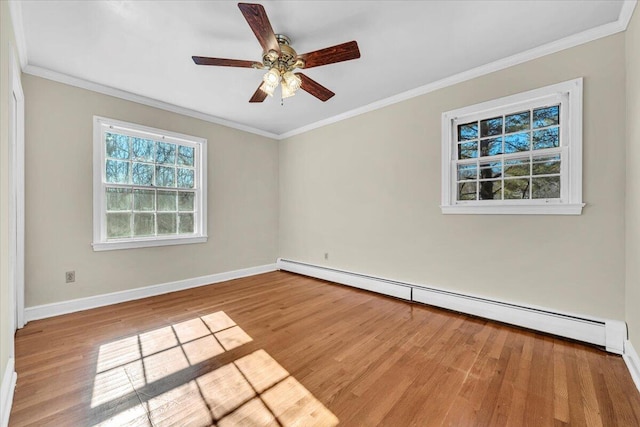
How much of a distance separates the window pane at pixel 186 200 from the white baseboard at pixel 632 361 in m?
4.72

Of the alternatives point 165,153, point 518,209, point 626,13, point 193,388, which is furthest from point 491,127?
point 165,153

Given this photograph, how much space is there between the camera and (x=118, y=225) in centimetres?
324

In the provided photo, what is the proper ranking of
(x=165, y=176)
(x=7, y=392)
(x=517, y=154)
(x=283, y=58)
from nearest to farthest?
(x=7, y=392) < (x=283, y=58) < (x=517, y=154) < (x=165, y=176)

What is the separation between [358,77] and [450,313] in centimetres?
278

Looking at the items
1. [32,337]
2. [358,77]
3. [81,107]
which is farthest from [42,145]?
[358,77]

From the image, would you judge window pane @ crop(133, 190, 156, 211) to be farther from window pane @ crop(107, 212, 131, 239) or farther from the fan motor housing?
the fan motor housing

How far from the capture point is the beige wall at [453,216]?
2.13 m

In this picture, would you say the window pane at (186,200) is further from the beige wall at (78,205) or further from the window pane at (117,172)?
the window pane at (117,172)

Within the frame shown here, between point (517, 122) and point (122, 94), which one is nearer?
point (517, 122)

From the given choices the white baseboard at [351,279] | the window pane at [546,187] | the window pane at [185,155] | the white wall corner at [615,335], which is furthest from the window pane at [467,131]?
the window pane at [185,155]

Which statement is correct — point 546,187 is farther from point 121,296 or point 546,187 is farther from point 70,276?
point 70,276

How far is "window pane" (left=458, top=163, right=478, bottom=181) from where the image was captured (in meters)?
2.87

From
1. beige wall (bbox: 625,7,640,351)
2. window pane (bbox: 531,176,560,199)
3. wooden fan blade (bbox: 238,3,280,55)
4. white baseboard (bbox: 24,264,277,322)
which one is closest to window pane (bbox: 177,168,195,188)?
white baseboard (bbox: 24,264,277,322)

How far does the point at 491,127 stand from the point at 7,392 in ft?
13.9
